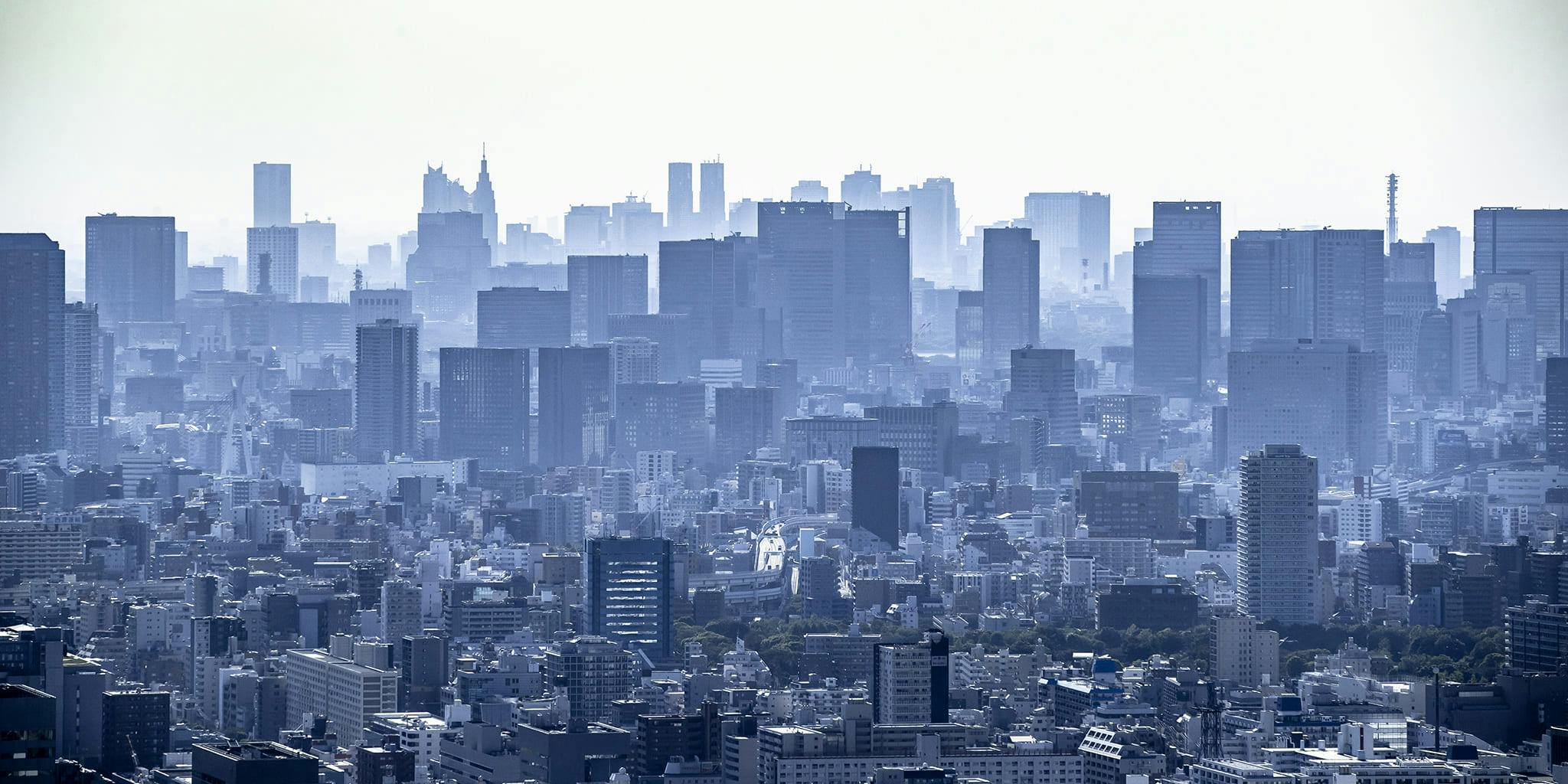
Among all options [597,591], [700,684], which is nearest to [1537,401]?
[597,591]

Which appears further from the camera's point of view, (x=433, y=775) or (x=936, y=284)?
(x=936, y=284)

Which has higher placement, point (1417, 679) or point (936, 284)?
point (936, 284)

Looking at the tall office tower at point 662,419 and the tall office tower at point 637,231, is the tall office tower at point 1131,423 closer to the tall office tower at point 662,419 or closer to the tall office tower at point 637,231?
the tall office tower at point 662,419

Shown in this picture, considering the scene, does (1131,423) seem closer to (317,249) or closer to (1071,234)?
(1071,234)

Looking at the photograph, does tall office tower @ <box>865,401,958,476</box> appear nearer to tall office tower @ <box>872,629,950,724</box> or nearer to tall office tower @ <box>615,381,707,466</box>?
tall office tower @ <box>615,381,707,466</box>

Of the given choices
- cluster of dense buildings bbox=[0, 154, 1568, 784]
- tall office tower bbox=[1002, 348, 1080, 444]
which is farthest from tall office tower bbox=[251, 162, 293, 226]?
tall office tower bbox=[1002, 348, 1080, 444]

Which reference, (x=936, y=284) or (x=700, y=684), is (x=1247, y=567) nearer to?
(x=700, y=684)

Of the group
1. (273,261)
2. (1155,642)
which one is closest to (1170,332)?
(273,261)
